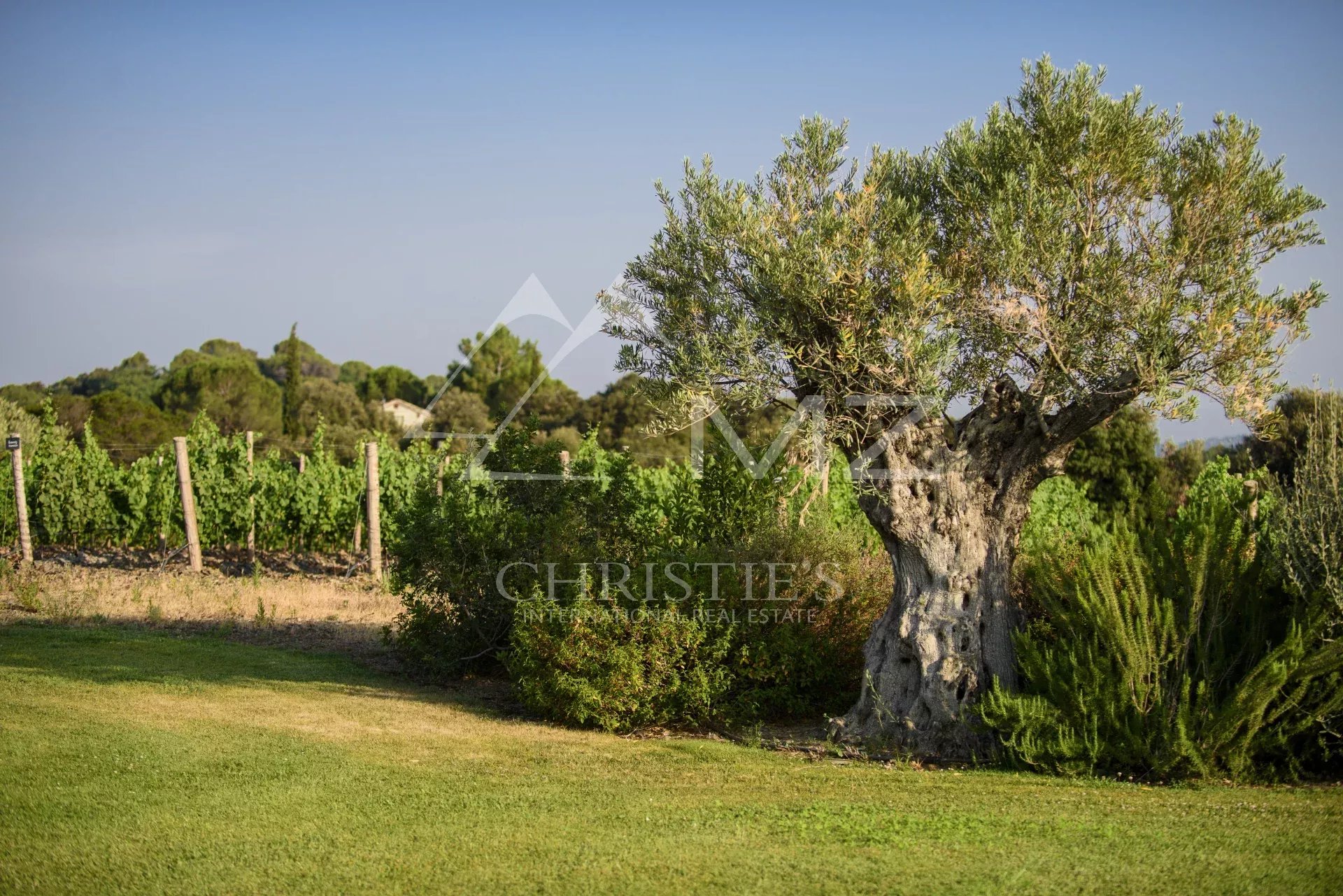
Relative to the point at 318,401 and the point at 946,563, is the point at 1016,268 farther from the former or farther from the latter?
the point at 318,401

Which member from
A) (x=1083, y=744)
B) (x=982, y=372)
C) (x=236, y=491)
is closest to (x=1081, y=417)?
(x=982, y=372)

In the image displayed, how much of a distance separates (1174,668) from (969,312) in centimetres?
289

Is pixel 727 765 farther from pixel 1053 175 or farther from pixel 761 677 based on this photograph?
pixel 1053 175

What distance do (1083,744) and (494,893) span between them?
170 inches

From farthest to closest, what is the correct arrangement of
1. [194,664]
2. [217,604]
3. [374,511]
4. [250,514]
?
1. [250,514]
2. [374,511]
3. [217,604]
4. [194,664]

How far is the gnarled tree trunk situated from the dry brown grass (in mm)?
5913

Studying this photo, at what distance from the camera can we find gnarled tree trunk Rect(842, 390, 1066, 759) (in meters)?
7.90

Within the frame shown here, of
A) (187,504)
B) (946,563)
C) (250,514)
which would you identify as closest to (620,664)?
(946,563)

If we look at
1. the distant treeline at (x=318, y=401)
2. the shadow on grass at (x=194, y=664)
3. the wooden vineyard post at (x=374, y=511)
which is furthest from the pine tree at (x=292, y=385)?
the shadow on grass at (x=194, y=664)

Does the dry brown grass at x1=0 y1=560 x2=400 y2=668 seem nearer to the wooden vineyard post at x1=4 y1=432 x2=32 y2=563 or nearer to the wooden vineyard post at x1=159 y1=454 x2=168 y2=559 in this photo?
the wooden vineyard post at x1=4 y1=432 x2=32 y2=563

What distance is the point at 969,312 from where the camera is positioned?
7.69 meters

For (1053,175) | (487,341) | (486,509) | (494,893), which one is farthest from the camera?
(487,341)

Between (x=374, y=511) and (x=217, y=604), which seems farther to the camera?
(x=374, y=511)

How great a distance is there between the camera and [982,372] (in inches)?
302
